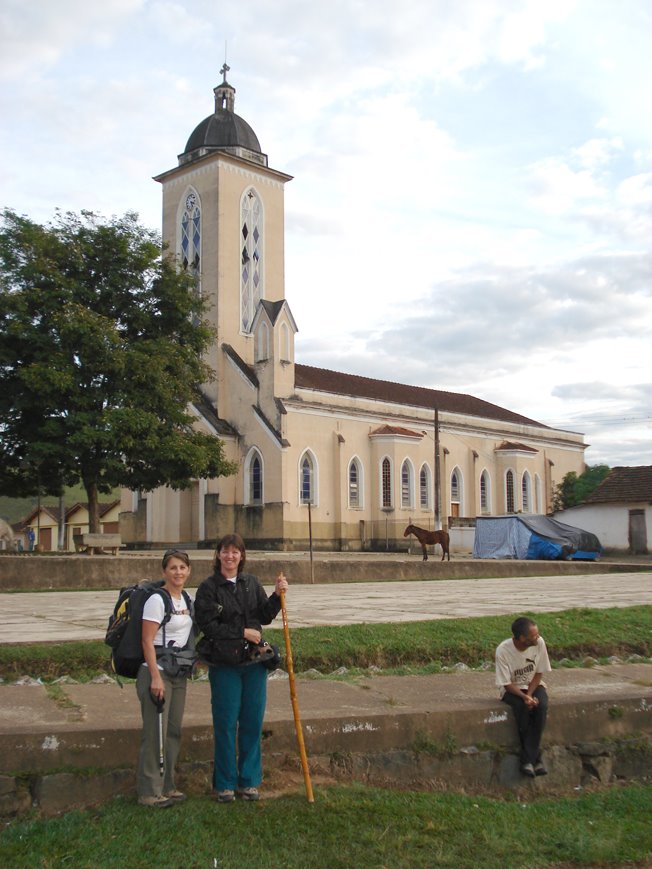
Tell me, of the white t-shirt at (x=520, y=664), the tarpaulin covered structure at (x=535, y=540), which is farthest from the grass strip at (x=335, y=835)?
the tarpaulin covered structure at (x=535, y=540)

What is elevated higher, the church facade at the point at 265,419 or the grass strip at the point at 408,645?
the church facade at the point at 265,419

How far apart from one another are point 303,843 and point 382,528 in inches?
1604

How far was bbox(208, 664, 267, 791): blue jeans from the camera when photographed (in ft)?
17.9

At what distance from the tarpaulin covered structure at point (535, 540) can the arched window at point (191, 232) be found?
65.4ft

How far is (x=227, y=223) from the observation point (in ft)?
148

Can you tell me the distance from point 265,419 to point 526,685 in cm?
3567

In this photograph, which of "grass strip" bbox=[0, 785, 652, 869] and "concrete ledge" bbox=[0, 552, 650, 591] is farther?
"concrete ledge" bbox=[0, 552, 650, 591]

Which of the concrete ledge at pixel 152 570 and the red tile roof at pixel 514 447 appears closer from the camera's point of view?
the concrete ledge at pixel 152 570

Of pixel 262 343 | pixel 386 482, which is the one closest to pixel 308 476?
pixel 386 482

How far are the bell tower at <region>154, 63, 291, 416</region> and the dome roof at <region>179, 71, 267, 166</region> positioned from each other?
0.05m

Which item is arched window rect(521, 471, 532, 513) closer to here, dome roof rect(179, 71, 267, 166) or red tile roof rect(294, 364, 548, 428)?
red tile roof rect(294, 364, 548, 428)

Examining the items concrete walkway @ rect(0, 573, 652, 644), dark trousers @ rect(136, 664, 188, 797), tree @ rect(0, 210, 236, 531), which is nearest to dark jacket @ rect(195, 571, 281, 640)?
dark trousers @ rect(136, 664, 188, 797)

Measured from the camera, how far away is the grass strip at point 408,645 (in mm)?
7750

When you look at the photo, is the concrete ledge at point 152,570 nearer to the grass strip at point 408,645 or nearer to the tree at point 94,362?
the tree at point 94,362
